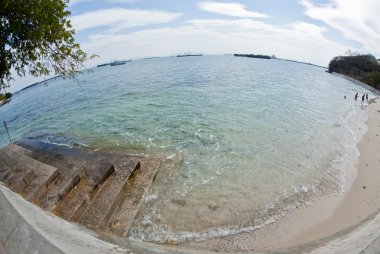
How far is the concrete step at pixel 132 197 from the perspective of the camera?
8.46 m

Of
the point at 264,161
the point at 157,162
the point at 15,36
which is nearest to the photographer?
the point at 15,36

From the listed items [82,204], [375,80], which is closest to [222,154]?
[82,204]

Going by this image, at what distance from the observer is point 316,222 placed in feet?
31.5

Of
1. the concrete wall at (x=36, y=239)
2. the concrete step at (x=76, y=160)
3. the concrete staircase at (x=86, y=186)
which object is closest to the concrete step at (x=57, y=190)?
the concrete staircase at (x=86, y=186)

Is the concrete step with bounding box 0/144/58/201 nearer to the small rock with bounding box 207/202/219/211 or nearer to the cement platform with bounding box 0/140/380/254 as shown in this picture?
the cement platform with bounding box 0/140/380/254

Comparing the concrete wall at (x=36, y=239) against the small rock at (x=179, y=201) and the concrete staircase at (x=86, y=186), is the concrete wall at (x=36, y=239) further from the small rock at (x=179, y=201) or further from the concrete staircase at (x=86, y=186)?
the small rock at (x=179, y=201)

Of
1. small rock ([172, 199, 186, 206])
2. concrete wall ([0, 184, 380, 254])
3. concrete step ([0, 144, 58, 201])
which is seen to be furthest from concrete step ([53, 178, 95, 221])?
concrete wall ([0, 184, 380, 254])

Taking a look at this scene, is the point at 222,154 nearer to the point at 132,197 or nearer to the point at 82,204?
the point at 132,197

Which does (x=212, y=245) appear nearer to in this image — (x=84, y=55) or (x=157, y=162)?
(x=157, y=162)

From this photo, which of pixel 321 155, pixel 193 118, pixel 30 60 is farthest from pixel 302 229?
pixel 193 118

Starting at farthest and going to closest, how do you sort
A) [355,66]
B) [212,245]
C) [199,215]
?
1. [355,66]
2. [199,215]
3. [212,245]

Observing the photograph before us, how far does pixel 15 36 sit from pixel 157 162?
308 inches

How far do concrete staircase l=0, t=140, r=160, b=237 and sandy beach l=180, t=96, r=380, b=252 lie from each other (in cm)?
273

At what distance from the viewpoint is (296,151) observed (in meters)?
16.3
